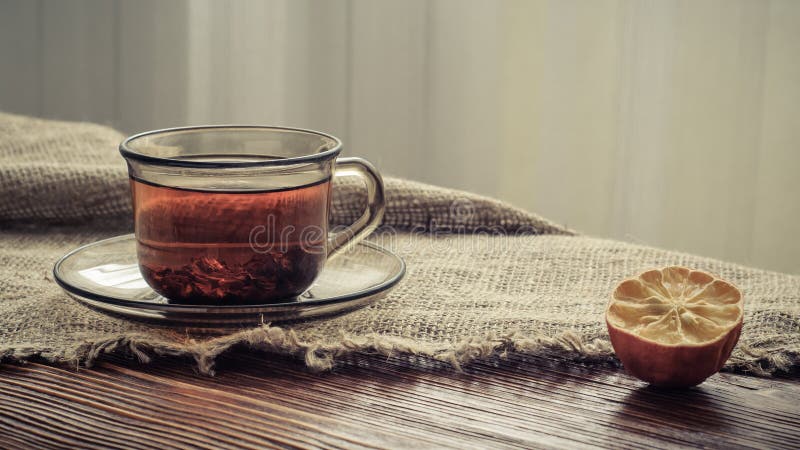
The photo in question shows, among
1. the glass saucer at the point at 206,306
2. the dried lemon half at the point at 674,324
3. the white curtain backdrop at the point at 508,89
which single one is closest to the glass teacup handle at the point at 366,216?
the glass saucer at the point at 206,306

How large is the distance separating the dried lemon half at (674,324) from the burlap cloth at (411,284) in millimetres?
37

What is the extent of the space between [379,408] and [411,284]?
0.75ft

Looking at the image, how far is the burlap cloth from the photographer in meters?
0.58

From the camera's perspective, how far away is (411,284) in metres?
0.73

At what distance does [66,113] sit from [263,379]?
1.37m

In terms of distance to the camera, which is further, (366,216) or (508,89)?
(508,89)

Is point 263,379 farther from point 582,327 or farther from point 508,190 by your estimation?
point 508,190

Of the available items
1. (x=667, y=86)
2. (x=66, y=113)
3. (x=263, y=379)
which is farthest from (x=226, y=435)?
(x=66, y=113)

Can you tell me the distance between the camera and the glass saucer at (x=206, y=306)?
567mm

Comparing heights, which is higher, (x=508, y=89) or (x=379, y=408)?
(x=508, y=89)

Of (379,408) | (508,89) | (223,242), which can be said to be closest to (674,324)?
(379,408)

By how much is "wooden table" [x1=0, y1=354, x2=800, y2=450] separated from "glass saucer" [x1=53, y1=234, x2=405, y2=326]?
3cm

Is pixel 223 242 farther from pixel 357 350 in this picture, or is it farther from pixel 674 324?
pixel 674 324

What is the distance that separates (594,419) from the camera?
0.50 m
